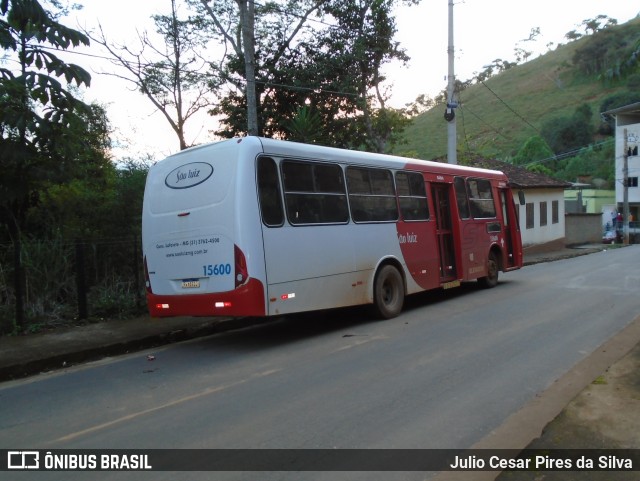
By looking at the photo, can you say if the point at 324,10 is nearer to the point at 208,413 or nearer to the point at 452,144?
the point at 452,144

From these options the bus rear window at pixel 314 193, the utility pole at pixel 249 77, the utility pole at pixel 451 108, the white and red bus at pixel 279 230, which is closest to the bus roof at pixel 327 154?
the white and red bus at pixel 279 230

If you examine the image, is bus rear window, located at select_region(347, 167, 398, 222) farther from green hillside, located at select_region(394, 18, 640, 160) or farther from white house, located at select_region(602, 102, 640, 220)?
green hillside, located at select_region(394, 18, 640, 160)

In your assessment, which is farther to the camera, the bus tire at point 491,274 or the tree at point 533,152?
the tree at point 533,152

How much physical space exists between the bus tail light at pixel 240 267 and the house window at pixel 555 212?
1129 inches

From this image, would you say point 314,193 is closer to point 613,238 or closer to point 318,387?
point 318,387

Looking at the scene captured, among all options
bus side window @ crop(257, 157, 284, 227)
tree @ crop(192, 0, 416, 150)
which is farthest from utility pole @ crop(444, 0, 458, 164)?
bus side window @ crop(257, 157, 284, 227)

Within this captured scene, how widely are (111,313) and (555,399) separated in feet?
27.5

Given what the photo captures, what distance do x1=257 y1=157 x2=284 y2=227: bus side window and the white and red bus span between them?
0.02 m

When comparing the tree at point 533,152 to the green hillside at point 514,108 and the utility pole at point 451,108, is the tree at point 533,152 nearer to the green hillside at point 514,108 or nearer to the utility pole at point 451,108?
the green hillside at point 514,108

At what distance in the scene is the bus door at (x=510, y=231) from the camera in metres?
14.7

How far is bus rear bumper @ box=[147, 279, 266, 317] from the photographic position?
743 cm

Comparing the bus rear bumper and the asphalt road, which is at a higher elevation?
the bus rear bumper

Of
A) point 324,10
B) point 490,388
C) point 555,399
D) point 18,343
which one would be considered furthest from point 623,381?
point 324,10

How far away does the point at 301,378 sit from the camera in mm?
6309
